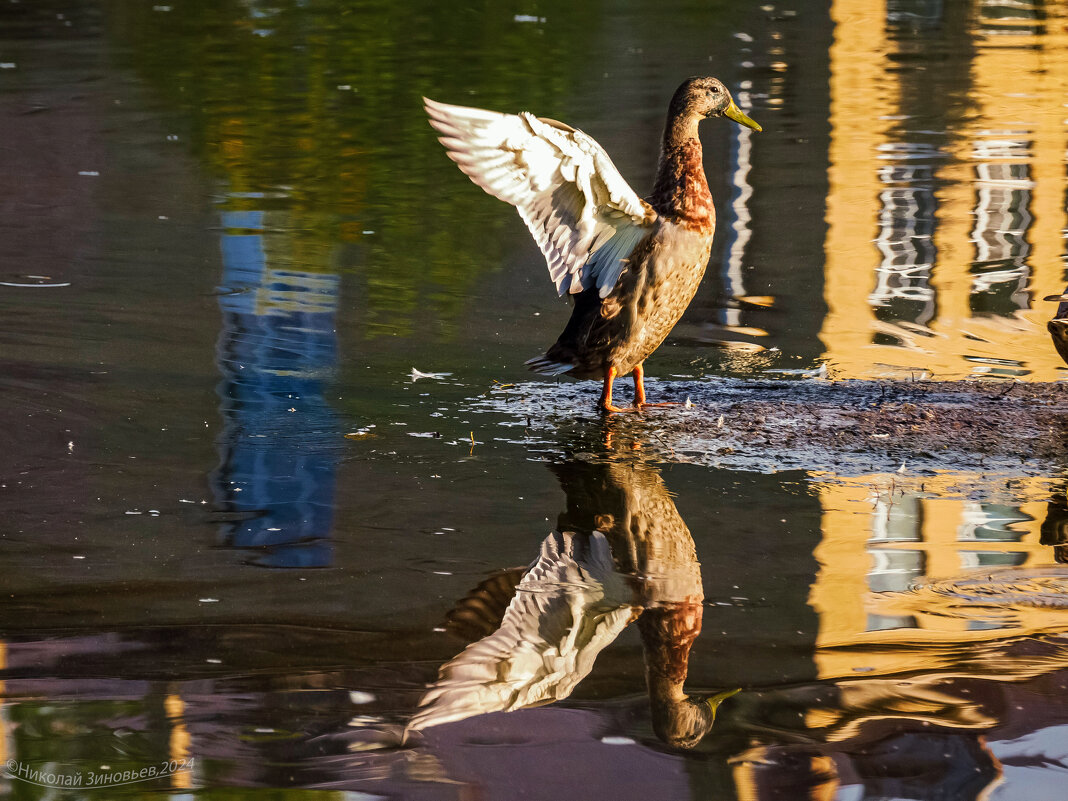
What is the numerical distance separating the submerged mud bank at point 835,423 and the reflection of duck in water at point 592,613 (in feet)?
2.04

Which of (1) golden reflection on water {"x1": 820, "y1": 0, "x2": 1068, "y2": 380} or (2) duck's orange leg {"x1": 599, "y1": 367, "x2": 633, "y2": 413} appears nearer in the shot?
(2) duck's orange leg {"x1": 599, "y1": 367, "x2": 633, "y2": 413}

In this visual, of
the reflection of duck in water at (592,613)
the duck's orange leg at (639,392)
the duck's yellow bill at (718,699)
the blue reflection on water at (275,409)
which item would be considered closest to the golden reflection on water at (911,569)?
the duck's yellow bill at (718,699)

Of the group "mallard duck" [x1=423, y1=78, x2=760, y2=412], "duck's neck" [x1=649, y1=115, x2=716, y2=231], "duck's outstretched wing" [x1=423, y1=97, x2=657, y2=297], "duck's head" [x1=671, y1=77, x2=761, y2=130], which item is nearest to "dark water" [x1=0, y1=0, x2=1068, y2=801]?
"mallard duck" [x1=423, y1=78, x2=760, y2=412]

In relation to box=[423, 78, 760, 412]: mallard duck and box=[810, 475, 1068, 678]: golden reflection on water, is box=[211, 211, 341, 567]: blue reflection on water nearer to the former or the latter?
box=[423, 78, 760, 412]: mallard duck

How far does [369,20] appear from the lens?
71.1ft

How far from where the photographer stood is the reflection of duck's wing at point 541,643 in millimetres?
3867

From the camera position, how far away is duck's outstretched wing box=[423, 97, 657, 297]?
5590 millimetres

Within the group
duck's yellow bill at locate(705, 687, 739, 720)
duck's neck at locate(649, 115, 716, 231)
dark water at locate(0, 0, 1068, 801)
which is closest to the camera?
dark water at locate(0, 0, 1068, 801)

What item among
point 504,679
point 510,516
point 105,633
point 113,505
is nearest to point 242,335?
point 113,505

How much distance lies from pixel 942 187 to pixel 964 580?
6740 mm

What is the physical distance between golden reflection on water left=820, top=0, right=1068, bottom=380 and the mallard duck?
1236 millimetres

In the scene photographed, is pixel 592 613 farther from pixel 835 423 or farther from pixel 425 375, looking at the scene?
pixel 425 375

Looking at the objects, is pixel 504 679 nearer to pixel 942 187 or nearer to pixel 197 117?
pixel 942 187

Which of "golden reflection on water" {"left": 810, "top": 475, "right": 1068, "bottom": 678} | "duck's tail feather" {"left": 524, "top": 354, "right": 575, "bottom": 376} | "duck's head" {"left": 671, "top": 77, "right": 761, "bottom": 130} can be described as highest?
"duck's head" {"left": 671, "top": 77, "right": 761, "bottom": 130}
